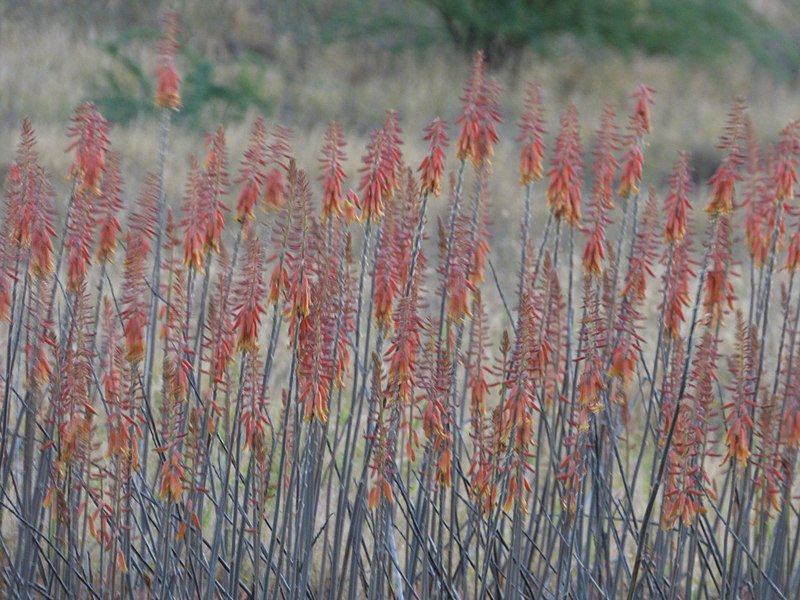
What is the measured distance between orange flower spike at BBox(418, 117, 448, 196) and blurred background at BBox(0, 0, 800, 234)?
9.53 meters

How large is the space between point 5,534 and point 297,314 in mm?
2071

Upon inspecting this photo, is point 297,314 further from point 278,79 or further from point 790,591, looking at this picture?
point 278,79

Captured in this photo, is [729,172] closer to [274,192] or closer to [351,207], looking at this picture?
[351,207]

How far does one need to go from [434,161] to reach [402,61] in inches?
568

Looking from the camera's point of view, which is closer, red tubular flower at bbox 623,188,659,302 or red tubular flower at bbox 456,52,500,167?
red tubular flower at bbox 456,52,500,167

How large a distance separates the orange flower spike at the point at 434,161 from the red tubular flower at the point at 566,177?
34cm

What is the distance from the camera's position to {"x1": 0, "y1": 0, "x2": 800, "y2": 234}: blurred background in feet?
43.7

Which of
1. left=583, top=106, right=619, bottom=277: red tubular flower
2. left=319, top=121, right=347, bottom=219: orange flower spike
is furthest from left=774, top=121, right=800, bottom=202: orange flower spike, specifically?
left=319, top=121, right=347, bottom=219: orange flower spike

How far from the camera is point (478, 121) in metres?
2.94

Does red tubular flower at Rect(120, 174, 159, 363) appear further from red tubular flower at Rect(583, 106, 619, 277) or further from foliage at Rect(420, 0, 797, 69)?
foliage at Rect(420, 0, 797, 69)

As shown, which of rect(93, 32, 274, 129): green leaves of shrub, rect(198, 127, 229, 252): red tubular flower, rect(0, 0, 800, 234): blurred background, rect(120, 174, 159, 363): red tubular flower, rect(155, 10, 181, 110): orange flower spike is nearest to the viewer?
rect(120, 174, 159, 363): red tubular flower

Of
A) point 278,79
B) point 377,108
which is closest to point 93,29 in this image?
point 278,79

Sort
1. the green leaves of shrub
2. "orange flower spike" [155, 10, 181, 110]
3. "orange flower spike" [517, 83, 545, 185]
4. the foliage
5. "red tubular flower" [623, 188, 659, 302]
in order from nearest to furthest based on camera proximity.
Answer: "orange flower spike" [155, 10, 181, 110] < "red tubular flower" [623, 188, 659, 302] < "orange flower spike" [517, 83, 545, 185] < the green leaves of shrub < the foliage

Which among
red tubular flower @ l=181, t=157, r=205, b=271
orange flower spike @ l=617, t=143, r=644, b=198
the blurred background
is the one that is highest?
the blurred background
